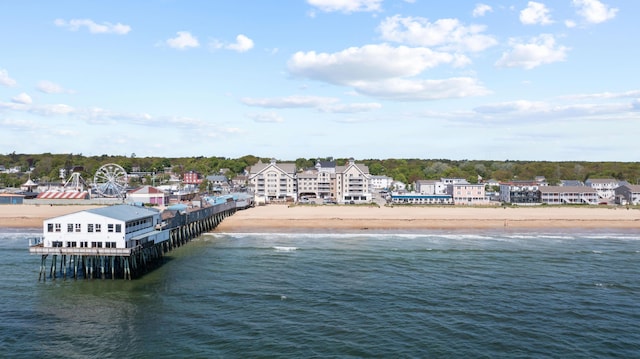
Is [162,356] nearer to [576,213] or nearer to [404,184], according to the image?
[576,213]

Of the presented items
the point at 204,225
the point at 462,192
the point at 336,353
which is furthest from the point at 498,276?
the point at 462,192

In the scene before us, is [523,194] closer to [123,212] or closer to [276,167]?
[276,167]

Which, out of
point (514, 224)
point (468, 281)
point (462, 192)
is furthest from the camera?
point (462, 192)

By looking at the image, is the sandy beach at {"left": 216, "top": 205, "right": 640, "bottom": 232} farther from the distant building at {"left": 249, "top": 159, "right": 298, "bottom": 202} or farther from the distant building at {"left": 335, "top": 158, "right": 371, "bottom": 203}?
the distant building at {"left": 249, "top": 159, "right": 298, "bottom": 202}

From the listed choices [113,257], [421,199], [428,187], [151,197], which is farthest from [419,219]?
[151,197]

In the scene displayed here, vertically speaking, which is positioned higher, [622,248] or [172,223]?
[172,223]

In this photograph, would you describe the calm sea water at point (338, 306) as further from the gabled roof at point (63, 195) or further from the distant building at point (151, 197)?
the gabled roof at point (63, 195)
